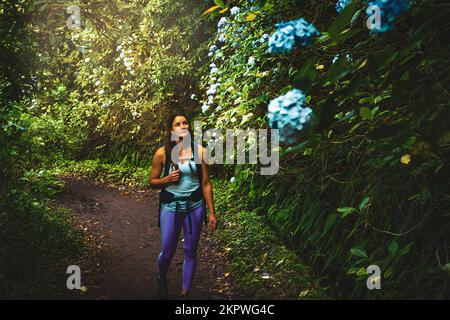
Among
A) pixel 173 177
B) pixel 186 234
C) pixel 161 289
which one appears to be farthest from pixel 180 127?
pixel 161 289

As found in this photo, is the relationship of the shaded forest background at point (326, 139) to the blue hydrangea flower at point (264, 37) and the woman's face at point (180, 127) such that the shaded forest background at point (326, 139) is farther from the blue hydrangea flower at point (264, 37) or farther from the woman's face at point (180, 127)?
the woman's face at point (180, 127)

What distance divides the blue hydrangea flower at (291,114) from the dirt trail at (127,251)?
1.97 metres

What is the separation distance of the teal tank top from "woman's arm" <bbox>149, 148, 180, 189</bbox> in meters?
0.05

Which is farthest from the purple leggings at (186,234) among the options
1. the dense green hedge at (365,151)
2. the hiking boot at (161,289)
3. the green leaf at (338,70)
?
the green leaf at (338,70)

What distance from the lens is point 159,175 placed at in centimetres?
297

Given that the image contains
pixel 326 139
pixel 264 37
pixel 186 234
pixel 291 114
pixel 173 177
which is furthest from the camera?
pixel 264 37

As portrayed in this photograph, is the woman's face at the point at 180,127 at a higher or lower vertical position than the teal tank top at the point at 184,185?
higher

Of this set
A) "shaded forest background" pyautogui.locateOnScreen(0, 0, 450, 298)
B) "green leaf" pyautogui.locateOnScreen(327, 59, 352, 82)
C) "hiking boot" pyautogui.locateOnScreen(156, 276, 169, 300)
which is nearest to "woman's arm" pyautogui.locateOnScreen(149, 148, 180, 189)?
"hiking boot" pyautogui.locateOnScreen(156, 276, 169, 300)

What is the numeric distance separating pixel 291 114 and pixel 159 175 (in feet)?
5.19

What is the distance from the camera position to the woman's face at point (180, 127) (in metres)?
2.93

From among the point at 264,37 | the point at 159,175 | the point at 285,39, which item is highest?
the point at 264,37

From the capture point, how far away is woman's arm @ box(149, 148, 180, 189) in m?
2.85

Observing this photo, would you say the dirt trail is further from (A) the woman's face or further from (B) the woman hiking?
(A) the woman's face

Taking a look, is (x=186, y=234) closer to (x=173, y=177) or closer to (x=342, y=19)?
(x=173, y=177)
